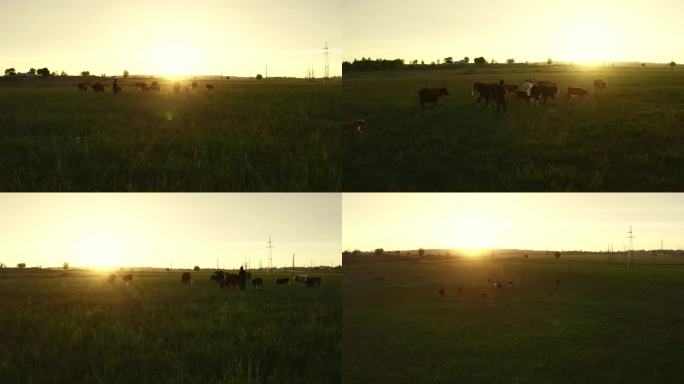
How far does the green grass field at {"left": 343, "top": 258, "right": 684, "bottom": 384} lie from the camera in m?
12.4

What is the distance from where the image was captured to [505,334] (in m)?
17.1

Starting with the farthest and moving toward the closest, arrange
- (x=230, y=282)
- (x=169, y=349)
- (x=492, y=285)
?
1. (x=230, y=282)
2. (x=492, y=285)
3. (x=169, y=349)

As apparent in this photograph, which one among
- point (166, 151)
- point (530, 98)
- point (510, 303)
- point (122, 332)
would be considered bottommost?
point (510, 303)

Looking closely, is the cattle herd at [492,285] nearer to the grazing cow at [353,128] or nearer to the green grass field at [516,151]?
the green grass field at [516,151]

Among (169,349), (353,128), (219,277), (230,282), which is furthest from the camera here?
(219,277)

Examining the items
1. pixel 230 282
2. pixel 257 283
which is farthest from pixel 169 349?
pixel 230 282

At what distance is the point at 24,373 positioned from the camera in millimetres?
8867

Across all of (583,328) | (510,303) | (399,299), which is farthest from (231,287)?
(583,328)

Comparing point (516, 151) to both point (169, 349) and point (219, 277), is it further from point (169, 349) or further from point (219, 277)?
point (219, 277)

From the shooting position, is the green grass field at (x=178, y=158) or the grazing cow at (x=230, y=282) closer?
the green grass field at (x=178, y=158)

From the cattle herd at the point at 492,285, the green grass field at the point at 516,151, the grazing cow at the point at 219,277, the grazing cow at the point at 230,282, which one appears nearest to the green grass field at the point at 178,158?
the green grass field at the point at 516,151

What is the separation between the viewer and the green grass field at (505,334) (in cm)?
1236

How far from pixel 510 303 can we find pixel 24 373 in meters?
20.4

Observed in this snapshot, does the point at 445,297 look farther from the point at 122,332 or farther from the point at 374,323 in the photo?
the point at 122,332
